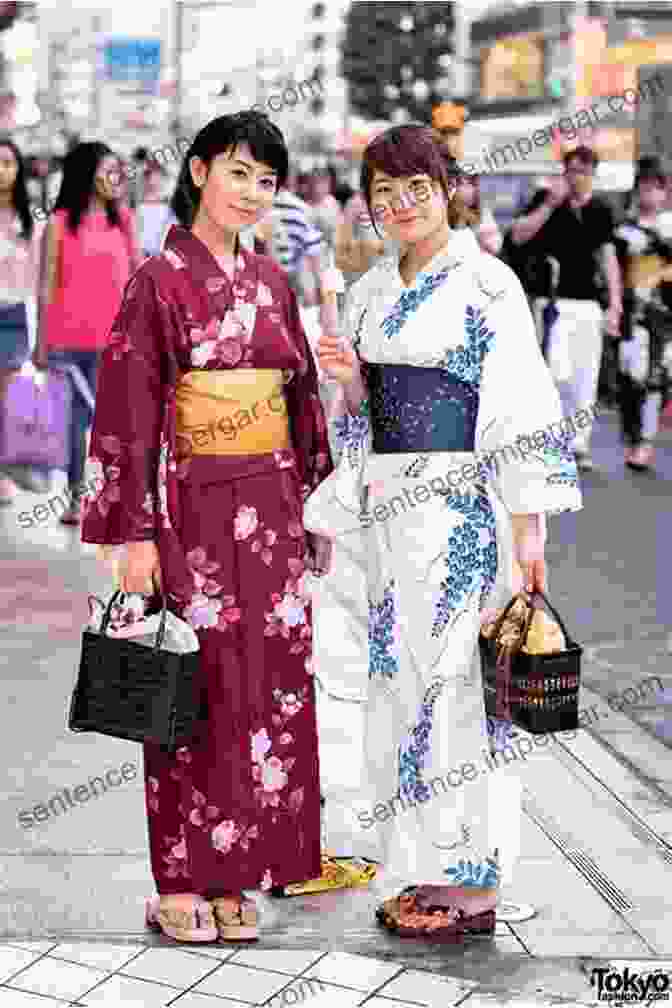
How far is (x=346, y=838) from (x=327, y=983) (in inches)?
41.1

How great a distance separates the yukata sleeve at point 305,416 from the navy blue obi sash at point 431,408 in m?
0.18

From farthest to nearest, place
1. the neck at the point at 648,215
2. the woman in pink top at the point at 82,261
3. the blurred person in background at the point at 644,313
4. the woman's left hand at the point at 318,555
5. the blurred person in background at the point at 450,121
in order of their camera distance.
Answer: the neck at the point at 648,215, the blurred person in background at the point at 644,313, the woman in pink top at the point at 82,261, the blurred person in background at the point at 450,121, the woman's left hand at the point at 318,555

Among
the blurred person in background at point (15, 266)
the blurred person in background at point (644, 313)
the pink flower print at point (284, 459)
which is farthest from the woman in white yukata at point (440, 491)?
the blurred person in background at point (644, 313)

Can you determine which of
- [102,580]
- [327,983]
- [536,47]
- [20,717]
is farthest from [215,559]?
[536,47]

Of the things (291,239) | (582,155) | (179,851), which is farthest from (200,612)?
(582,155)

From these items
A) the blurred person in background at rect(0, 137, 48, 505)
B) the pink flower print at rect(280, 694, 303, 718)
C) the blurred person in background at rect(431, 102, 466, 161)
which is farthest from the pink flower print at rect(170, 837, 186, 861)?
the blurred person in background at rect(0, 137, 48, 505)

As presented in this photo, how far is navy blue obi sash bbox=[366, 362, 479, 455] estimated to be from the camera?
4539 millimetres

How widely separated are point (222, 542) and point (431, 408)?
53cm

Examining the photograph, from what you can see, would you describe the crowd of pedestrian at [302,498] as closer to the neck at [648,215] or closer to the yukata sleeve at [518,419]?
the yukata sleeve at [518,419]

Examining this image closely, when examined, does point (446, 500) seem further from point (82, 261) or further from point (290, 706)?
point (82, 261)

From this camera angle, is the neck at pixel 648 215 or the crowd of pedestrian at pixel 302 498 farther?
the neck at pixel 648 215

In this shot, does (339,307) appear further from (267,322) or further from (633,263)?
(633,263)

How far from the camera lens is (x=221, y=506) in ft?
14.9

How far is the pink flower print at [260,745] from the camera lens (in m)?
4.61
